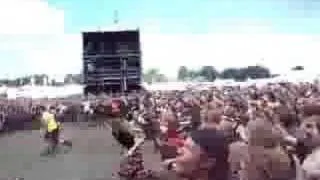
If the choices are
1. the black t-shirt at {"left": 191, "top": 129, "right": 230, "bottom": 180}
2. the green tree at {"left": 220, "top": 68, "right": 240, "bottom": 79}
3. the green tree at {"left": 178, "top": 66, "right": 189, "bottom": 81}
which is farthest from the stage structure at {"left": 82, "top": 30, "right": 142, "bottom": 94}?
the black t-shirt at {"left": 191, "top": 129, "right": 230, "bottom": 180}

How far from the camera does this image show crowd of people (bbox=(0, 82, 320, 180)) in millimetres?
1590

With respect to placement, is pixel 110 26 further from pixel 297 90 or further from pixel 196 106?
pixel 297 90

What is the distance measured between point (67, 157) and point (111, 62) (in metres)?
0.40

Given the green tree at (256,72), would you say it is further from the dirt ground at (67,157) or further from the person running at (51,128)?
the person running at (51,128)

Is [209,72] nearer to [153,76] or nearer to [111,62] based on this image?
[153,76]

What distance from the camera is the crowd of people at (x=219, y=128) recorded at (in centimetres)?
159

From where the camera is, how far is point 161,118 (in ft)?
7.59

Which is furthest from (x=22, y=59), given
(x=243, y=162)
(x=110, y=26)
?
(x=243, y=162)

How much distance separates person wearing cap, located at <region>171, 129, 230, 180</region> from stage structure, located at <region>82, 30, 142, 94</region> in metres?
0.70

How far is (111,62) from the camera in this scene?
2285 millimetres

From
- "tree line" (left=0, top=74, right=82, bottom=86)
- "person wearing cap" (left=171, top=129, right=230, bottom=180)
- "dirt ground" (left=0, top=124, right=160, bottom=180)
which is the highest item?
"tree line" (left=0, top=74, right=82, bottom=86)

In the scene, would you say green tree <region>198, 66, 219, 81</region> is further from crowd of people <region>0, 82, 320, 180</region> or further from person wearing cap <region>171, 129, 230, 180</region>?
person wearing cap <region>171, 129, 230, 180</region>

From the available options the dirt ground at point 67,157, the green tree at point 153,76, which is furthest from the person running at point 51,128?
the green tree at point 153,76

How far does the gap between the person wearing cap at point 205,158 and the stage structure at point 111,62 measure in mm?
702
